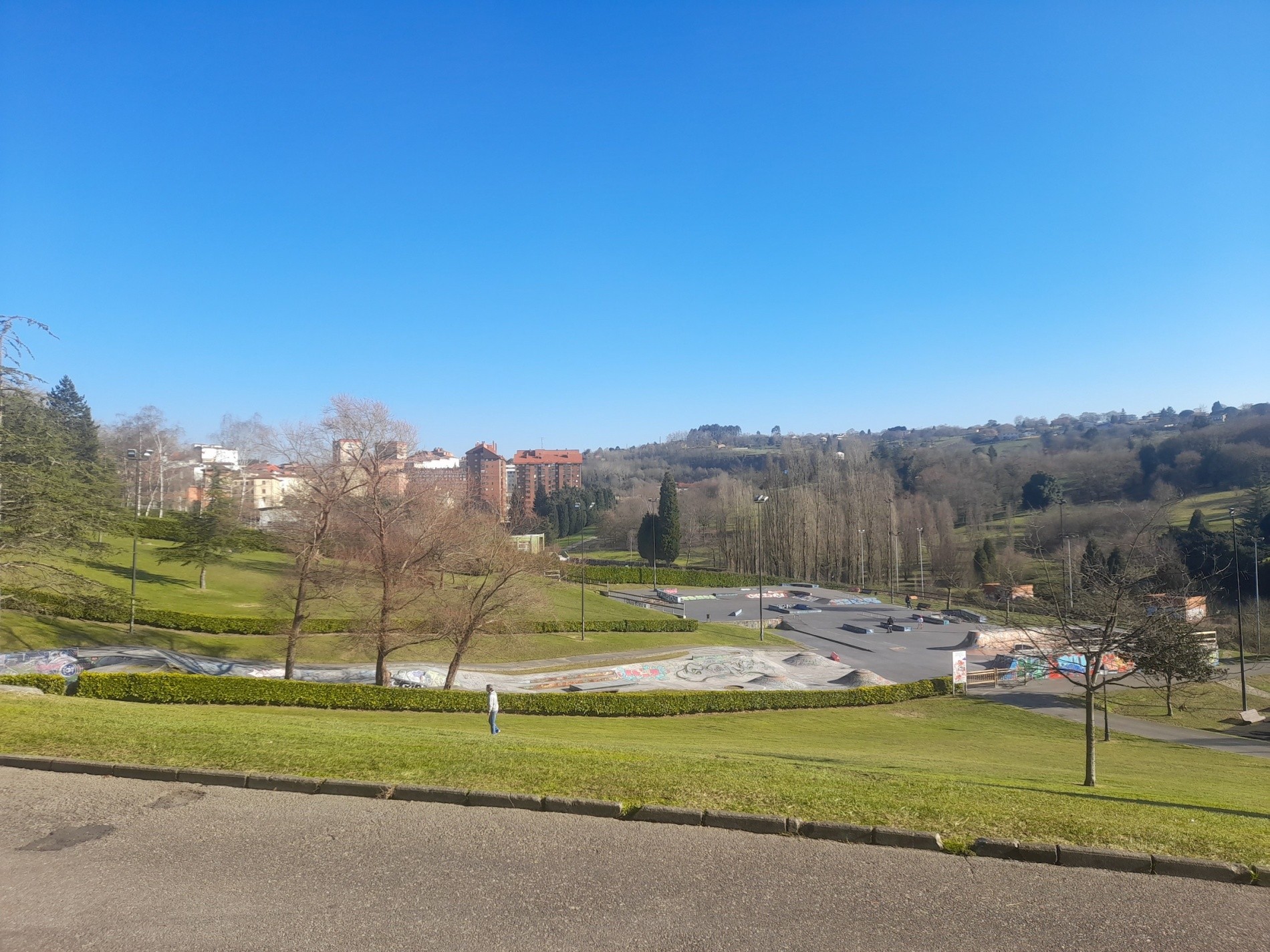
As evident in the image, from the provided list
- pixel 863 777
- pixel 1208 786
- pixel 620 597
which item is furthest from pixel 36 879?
pixel 620 597

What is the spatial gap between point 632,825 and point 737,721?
68.5 ft

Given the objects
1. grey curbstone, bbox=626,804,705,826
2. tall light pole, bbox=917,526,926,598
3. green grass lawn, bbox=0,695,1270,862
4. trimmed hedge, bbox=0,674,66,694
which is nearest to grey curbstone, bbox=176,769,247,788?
green grass lawn, bbox=0,695,1270,862

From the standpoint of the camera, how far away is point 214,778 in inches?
343

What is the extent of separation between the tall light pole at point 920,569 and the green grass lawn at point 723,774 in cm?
6555

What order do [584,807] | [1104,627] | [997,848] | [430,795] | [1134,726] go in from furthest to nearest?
[1134,726] < [1104,627] < [430,795] < [584,807] < [997,848]

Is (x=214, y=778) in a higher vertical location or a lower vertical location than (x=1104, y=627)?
lower

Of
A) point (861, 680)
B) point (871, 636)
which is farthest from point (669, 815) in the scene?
point (871, 636)

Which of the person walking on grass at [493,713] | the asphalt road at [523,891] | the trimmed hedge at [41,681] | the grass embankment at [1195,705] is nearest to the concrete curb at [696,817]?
the asphalt road at [523,891]

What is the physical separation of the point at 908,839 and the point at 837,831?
0.61 m

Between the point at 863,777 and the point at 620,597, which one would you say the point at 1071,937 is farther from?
the point at 620,597

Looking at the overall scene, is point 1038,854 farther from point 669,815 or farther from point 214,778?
point 214,778

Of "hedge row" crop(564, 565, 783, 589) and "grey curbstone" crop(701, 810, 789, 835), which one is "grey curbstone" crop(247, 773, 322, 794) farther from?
"hedge row" crop(564, 565, 783, 589)

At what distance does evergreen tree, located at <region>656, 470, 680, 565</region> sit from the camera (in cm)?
8650

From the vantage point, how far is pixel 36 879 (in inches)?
250
